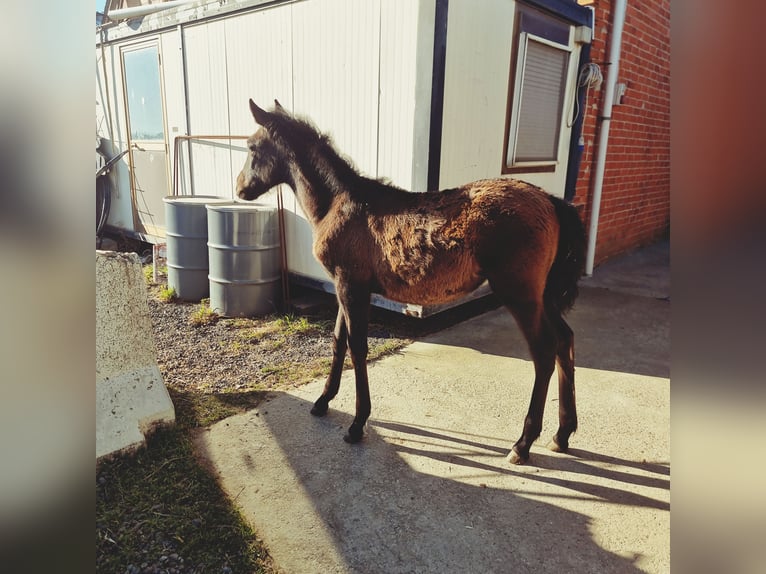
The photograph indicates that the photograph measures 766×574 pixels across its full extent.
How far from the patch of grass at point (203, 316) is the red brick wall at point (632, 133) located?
4945 mm

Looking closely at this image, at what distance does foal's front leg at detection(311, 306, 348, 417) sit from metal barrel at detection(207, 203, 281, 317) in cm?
211

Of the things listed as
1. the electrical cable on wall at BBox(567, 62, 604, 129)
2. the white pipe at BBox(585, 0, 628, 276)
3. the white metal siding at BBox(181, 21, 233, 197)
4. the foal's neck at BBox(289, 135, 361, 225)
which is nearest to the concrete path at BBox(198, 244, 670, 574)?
the foal's neck at BBox(289, 135, 361, 225)

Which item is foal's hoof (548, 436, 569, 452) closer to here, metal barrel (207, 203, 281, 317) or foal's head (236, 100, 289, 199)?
foal's head (236, 100, 289, 199)

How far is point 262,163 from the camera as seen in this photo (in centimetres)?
321

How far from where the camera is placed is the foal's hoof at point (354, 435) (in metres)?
2.90

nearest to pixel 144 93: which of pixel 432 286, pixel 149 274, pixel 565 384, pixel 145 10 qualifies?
pixel 145 10

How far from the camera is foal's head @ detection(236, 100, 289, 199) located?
3121mm

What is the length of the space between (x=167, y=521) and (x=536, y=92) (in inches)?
212

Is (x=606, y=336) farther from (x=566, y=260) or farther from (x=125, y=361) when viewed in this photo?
(x=125, y=361)

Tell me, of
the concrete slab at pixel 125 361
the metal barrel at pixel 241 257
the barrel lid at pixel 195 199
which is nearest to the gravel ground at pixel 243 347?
the metal barrel at pixel 241 257

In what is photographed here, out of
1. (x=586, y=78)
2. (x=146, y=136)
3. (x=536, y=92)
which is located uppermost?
(x=586, y=78)

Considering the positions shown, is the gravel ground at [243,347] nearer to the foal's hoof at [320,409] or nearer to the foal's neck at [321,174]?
the foal's hoof at [320,409]

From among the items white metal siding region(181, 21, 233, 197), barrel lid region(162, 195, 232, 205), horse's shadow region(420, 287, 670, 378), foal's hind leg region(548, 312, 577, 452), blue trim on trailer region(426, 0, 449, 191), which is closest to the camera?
foal's hind leg region(548, 312, 577, 452)

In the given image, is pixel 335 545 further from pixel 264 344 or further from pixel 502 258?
pixel 264 344
